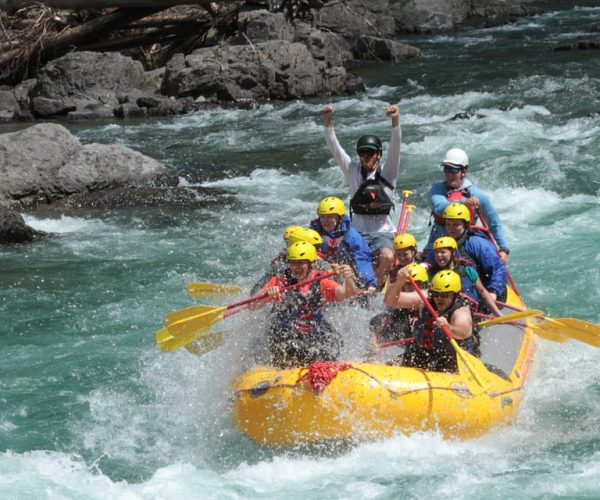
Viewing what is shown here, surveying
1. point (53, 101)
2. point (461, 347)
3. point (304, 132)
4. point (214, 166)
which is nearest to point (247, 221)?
point (214, 166)

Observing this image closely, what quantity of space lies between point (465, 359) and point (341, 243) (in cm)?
146

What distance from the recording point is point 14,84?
19812 mm

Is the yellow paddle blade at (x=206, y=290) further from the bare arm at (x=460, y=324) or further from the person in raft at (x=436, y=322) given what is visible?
the bare arm at (x=460, y=324)

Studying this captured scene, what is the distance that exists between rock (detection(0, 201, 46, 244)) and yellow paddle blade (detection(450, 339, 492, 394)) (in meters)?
6.30

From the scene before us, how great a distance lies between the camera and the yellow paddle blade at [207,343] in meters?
7.44

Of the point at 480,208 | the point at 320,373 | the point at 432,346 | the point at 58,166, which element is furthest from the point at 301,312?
the point at 58,166

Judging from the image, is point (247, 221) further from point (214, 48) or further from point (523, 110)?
point (214, 48)

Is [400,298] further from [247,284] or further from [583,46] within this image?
[583,46]

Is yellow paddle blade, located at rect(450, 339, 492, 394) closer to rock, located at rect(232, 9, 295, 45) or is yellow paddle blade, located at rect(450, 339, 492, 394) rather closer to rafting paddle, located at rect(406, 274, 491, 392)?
rafting paddle, located at rect(406, 274, 491, 392)

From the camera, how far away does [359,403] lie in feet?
20.6

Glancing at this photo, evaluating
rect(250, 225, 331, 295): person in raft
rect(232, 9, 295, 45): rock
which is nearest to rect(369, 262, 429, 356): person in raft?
rect(250, 225, 331, 295): person in raft

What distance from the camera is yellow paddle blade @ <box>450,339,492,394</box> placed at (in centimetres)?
643

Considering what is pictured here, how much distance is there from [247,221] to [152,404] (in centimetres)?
475

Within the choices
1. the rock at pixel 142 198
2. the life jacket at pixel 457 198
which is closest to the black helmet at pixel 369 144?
the life jacket at pixel 457 198
